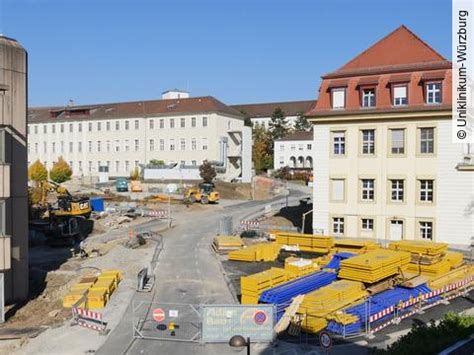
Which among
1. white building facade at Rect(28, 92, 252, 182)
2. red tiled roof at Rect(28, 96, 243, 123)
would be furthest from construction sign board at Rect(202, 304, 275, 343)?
red tiled roof at Rect(28, 96, 243, 123)

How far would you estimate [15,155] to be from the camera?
1059 inches

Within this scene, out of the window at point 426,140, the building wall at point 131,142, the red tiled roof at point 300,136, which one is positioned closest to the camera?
the window at point 426,140

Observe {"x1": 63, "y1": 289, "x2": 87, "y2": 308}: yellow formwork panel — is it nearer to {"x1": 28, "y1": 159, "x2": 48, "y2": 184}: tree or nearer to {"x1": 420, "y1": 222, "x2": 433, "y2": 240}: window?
{"x1": 420, "y1": 222, "x2": 433, "y2": 240}: window

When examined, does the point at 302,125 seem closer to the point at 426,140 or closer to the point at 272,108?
the point at 272,108

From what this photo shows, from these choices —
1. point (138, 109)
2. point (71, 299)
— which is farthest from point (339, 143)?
point (138, 109)

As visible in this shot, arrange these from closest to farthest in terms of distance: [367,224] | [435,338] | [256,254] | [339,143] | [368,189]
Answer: [435,338] → [256,254] → [368,189] → [367,224] → [339,143]

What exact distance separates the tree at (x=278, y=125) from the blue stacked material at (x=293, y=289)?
310 feet

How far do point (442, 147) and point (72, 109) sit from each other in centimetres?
7418

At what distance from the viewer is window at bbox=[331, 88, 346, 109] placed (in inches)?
1480

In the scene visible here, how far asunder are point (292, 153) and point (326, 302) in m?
89.1

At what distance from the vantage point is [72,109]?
94.1 m

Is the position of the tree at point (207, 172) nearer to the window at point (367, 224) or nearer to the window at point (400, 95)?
the window at point (367, 224)

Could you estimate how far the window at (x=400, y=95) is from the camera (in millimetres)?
35469

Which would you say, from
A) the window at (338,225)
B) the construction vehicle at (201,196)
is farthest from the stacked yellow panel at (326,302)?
the construction vehicle at (201,196)
